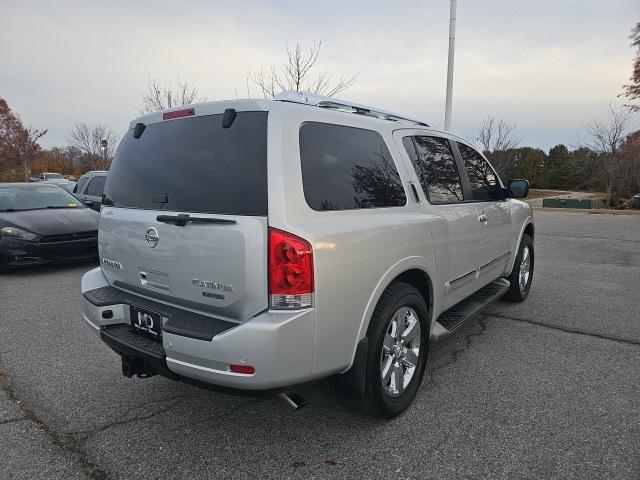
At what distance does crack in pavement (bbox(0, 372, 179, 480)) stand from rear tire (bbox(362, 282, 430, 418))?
1.42 metres

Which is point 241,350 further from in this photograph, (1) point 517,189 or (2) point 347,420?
(1) point 517,189

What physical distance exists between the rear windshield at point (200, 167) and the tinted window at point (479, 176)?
7.99 ft

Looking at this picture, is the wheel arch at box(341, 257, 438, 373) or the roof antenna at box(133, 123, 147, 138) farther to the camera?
the roof antenna at box(133, 123, 147, 138)

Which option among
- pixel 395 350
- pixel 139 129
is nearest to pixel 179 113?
pixel 139 129

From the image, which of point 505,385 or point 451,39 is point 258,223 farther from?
point 451,39

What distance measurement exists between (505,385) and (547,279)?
413cm

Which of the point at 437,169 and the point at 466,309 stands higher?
the point at 437,169

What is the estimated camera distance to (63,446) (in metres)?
2.54

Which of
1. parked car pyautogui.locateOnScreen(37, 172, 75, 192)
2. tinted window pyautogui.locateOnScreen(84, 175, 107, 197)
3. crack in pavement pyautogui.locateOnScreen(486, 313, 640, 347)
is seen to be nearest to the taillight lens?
crack in pavement pyautogui.locateOnScreen(486, 313, 640, 347)

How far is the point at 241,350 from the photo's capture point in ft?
6.74

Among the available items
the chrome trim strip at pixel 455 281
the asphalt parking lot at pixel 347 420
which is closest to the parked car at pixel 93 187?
the asphalt parking lot at pixel 347 420

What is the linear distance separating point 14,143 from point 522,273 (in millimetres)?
41107

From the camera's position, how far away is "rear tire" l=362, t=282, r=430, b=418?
2.56 meters

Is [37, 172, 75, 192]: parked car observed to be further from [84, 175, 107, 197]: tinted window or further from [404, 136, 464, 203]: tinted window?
[404, 136, 464, 203]: tinted window
